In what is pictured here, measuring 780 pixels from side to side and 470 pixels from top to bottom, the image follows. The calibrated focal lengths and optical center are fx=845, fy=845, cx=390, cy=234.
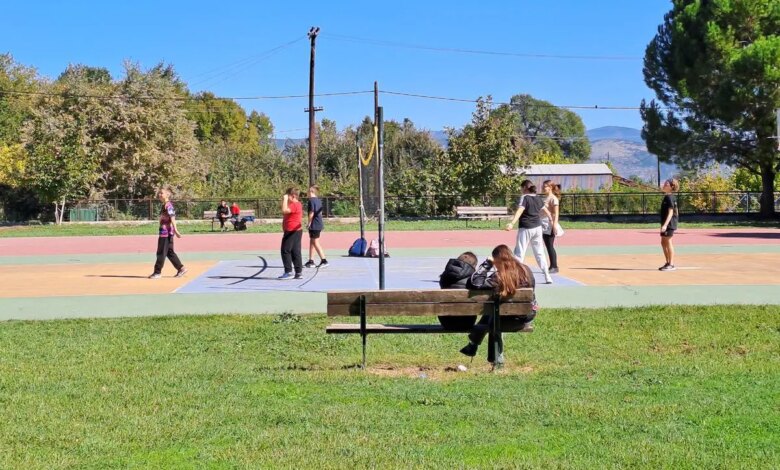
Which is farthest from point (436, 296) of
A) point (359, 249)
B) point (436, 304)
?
point (359, 249)

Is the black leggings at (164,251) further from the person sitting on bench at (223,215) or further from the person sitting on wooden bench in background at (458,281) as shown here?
the person sitting on bench at (223,215)

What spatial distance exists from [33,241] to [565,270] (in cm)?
2052

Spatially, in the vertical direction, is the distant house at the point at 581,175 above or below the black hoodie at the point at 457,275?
above

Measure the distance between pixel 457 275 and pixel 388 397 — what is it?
6.05 ft

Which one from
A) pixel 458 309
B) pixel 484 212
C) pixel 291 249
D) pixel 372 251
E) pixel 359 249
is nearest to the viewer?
pixel 458 309

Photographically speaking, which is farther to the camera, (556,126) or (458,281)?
(556,126)

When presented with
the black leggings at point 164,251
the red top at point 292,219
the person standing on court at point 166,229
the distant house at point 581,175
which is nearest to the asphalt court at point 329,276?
the black leggings at point 164,251

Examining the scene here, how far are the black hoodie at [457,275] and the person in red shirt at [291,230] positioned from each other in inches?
265

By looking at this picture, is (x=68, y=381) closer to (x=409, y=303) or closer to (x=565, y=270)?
(x=409, y=303)

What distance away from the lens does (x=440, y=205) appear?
43.0 m

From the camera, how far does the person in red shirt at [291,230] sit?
46.7 feet

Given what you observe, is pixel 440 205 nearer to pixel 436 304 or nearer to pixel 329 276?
pixel 329 276

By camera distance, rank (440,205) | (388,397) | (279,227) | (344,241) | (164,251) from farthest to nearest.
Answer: (440,205), (279,227), (344,241), (164,251), (388,397)

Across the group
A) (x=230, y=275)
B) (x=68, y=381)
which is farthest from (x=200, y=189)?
(x=68, y=381)
